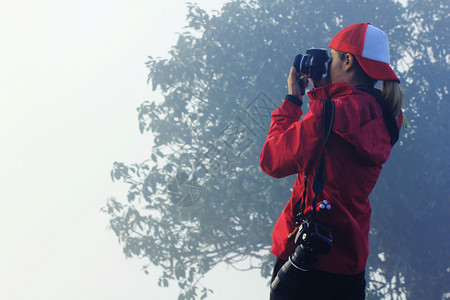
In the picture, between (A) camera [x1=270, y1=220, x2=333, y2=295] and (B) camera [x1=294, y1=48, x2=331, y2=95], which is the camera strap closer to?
(A) camera [x1=270, y1=220, x2=333, y2=295]

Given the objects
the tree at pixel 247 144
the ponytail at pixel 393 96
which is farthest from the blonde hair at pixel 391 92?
the tree at pixel 247 144

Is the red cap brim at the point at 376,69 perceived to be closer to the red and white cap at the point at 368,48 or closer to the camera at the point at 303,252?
the red and white cap at the point at 368,48

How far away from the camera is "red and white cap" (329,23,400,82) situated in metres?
2.35

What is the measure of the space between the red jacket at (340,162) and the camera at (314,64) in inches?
6.1

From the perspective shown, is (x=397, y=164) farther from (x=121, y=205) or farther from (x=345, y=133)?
(x=345, y=133)

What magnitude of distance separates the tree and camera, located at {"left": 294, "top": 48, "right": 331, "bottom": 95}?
7935 mm

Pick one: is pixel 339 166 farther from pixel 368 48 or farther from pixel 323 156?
pixel 368 48

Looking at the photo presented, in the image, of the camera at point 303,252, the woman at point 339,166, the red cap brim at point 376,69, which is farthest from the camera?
the red cap brim at point 376,69

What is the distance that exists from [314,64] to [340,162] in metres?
0.50

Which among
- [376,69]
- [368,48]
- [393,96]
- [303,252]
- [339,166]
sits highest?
[368,48]

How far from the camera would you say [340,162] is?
2182 millimetres

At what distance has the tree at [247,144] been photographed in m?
10.6

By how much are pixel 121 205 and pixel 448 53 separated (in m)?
8.11

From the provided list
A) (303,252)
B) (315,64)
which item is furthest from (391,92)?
(303,252)
